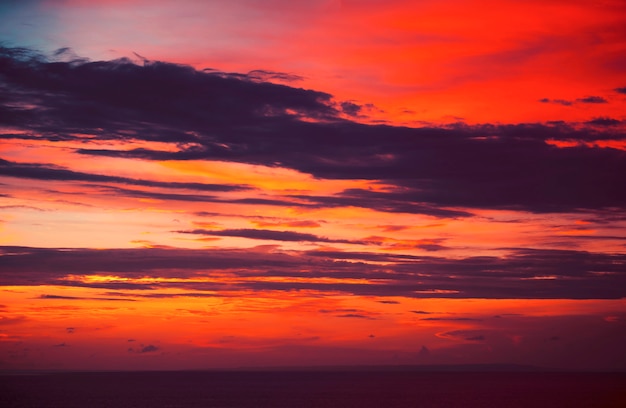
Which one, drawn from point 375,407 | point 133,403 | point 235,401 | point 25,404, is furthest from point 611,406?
point 25,404

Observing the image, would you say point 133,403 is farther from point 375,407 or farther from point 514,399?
point 514,399

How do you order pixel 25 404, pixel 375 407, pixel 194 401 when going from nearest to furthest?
pixel 375 407, pixel 25 404, pixel 194 401

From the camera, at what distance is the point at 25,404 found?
582 feet

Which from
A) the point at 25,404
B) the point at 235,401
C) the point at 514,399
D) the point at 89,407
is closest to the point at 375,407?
the point at 235,401

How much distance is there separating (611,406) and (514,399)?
3472cm

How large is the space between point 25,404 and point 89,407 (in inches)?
665

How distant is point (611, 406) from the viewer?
553ft

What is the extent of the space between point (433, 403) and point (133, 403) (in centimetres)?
7334

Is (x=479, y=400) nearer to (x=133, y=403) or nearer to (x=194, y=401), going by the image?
(x=194, y=401)

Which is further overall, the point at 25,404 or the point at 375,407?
the point at 25,404

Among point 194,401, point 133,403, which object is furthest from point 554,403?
point 133,403

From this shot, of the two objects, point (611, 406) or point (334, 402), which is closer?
point (611, 406)

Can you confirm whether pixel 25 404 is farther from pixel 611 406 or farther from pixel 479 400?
pixel 611 406

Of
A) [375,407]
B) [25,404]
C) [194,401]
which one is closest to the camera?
[375,407]
